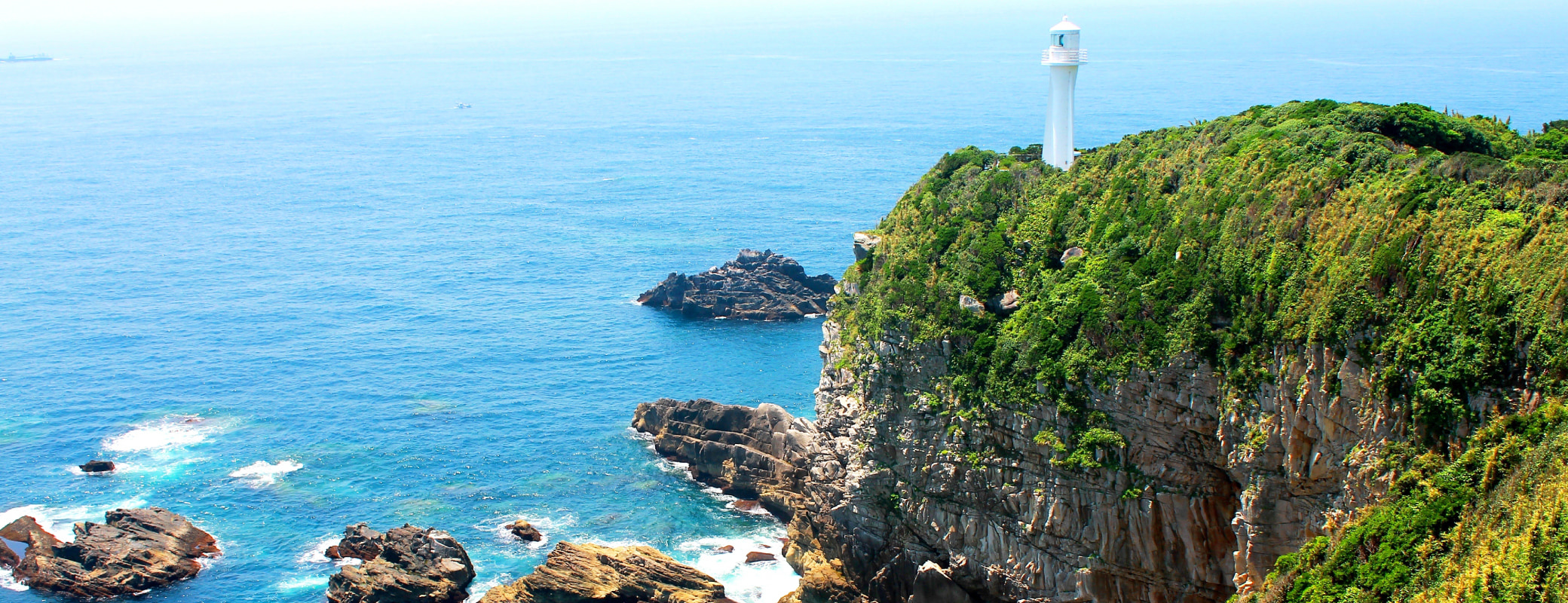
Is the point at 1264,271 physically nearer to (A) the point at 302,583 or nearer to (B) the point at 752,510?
(B) the point at 752,510

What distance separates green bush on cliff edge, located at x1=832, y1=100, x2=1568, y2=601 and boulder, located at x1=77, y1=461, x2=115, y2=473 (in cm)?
4243

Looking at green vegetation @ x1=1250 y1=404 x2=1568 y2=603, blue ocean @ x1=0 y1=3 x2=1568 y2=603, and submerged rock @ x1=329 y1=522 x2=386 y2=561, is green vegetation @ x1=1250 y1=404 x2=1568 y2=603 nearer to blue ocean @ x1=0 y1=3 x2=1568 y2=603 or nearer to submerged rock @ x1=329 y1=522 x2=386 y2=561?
blue ocean @ x1=0 y1=3 x2=1568 y2=603

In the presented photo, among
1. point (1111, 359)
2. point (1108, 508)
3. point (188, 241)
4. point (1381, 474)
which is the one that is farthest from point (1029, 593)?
point (188, 241)

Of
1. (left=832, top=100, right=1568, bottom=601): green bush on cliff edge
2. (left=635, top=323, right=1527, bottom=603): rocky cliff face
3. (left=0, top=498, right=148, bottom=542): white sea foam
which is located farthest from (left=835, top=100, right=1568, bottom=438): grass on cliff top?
(left=0, top=498, right=148, bottom=542): white sea foam

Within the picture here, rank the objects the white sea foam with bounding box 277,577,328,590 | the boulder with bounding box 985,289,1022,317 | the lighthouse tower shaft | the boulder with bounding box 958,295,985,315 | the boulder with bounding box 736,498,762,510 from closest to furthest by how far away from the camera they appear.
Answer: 1. the boulder with bounding box 985,289,1022,317
2. the boulder with bounding box 958,295,985,315
3. the lighthouse tower shaft
4. the white sea foam with bounding box 277,577,328,590
5. the boulder with bounding box 736,498,762,510

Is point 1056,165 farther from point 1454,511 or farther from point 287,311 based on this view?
point 287,311

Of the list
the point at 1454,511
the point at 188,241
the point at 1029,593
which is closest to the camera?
the point at 1454,511

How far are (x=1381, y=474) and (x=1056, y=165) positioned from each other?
29.2m

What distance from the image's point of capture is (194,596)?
58594 mm

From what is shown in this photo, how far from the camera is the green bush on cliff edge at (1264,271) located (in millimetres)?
32625

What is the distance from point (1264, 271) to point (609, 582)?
30437 millimetres

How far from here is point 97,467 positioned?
71438 mm

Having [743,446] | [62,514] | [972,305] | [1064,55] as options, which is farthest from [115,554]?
[1064,55]

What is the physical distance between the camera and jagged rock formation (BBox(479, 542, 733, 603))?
5534cm
